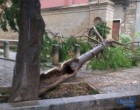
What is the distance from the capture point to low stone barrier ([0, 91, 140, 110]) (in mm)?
4738

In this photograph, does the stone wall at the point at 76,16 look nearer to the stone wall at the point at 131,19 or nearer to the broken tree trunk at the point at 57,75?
the stone wall at the point at 131,19

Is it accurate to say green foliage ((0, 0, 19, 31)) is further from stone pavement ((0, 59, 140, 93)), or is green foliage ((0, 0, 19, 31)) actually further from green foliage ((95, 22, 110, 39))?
green foliage ((95, 22, 110, 39))

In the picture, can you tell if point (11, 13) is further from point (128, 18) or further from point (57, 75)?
point (128, 18)

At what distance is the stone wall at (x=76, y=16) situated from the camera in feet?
61.4

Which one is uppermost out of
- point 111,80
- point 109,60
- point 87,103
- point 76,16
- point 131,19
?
point 76,16

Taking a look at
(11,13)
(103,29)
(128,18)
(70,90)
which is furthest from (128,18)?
(70,90)

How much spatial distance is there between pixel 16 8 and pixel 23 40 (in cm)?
227

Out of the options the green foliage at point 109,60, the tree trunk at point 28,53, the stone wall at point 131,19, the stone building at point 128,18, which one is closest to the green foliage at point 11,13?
the tree trunk at point 28,53

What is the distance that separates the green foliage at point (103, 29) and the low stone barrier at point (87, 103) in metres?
12.3

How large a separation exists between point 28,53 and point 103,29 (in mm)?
12933

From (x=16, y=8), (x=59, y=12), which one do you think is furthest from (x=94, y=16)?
(x=16, y=8)

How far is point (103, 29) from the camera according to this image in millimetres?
17688

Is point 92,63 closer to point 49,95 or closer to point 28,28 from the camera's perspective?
point 49,95

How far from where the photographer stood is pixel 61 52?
11000 millimetres
